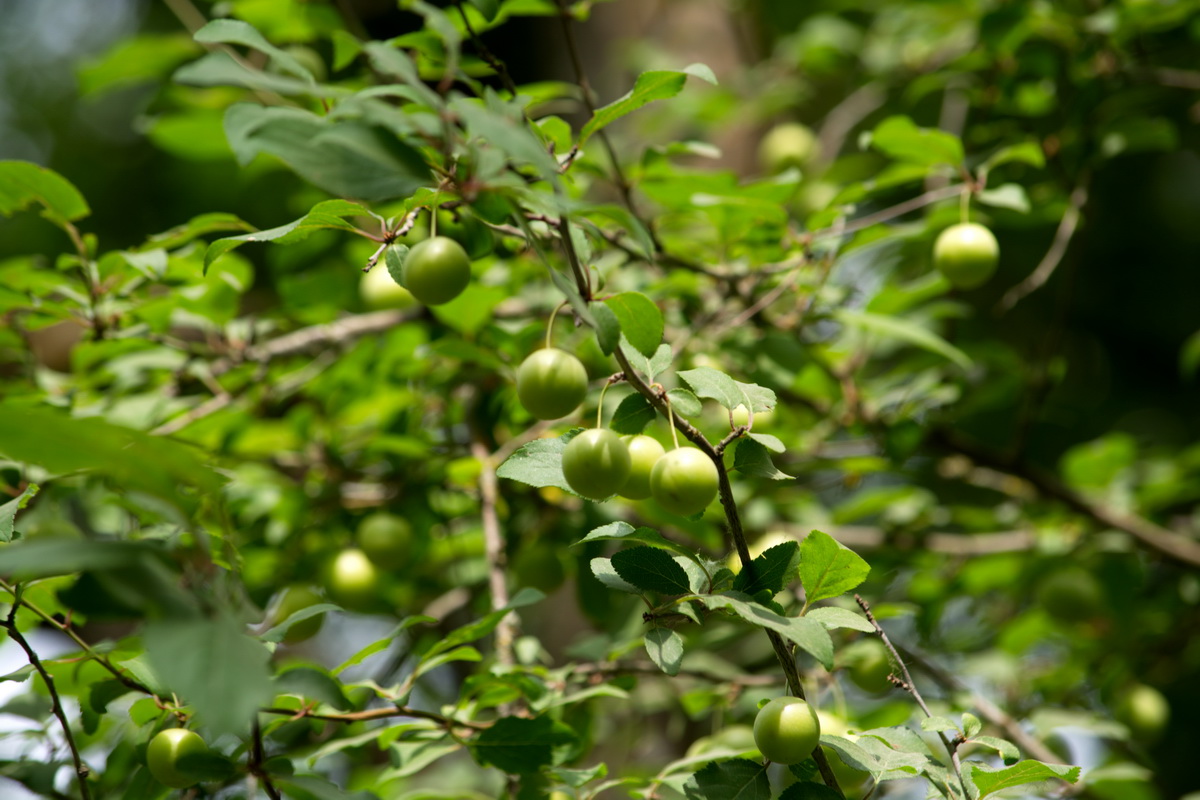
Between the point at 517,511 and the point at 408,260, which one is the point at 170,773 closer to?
the point at 408,260

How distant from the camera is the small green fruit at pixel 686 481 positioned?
0.72m

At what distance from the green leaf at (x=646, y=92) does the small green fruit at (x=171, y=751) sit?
0.59m

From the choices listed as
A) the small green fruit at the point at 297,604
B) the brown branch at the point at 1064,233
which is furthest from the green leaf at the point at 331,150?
the brown branch at the point at 1064,233

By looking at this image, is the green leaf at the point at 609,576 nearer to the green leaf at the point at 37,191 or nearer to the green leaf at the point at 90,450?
the green leaf at the point at 90,450

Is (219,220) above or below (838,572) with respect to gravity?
above

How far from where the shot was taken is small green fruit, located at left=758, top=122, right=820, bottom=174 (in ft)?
7.05

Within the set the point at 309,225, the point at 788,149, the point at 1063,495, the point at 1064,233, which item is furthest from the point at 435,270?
the point at 788,149

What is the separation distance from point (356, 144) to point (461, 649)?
52 centimetres

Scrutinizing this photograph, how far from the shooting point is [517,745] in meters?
0.91

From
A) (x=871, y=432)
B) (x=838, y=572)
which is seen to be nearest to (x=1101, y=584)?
(x=871, y=432)

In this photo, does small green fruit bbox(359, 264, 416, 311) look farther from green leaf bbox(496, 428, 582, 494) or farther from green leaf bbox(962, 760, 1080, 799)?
green leaf bbox(962, 760, 1080, 799)

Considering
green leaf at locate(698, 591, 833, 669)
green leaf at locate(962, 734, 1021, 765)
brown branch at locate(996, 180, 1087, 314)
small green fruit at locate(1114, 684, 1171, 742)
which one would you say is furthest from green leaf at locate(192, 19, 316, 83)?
small green fruit at locate(1114, 684, 1171, 742)

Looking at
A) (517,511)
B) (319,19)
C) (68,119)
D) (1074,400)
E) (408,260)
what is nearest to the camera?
(408,260)

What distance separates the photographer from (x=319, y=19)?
1651mm
